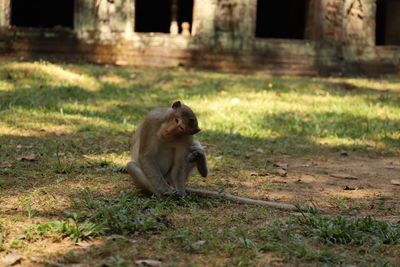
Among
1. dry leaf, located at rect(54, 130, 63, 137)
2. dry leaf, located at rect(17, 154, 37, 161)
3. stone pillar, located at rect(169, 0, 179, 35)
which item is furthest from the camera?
stone pillar, located at rect(169, 0, 179, 35)

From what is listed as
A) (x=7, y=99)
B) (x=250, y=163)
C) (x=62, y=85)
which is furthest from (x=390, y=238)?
(x=62, y=85)

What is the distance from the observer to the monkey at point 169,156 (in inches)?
199

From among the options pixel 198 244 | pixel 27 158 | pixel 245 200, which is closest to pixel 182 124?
pixel 245 200

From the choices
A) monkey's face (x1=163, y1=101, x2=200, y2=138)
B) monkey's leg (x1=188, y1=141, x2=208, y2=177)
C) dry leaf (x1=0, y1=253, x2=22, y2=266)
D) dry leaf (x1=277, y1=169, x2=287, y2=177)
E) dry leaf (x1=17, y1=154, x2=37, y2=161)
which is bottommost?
dry leaf (x1=277, y1=169, x2=287, y2=177)

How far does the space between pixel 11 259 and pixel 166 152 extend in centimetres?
189

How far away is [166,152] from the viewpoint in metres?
5.31

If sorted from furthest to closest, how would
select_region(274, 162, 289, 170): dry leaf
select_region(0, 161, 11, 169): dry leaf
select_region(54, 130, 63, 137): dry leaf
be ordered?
select_region(54, 130, 63, 137): dry leaf < select_region(274, 162, 289, 170): dry leaf < select_region(0, 161, 11, 169): dry leaf

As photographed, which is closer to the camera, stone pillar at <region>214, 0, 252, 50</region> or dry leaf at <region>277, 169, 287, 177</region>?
dry leaf at <region>277, 169, 287, 177</region>

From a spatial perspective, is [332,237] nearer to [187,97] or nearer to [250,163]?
[250,163]

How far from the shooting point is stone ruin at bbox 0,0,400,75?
14883 mm

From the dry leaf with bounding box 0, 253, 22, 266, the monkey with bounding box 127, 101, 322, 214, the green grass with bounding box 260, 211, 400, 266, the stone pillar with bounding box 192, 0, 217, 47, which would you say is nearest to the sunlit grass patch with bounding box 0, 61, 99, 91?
the stone pillar with bounding box 192, 0, 217, 47

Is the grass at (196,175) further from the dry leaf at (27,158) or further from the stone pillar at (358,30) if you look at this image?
the stone pillar at (358,30)

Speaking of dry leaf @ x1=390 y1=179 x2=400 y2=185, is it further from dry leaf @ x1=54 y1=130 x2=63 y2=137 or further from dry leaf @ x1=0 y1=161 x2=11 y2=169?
dry leaf @ x1=54 y1=130 x2=63 y2=137

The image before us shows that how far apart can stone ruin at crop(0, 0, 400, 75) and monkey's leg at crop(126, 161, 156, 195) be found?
10.0 meters
